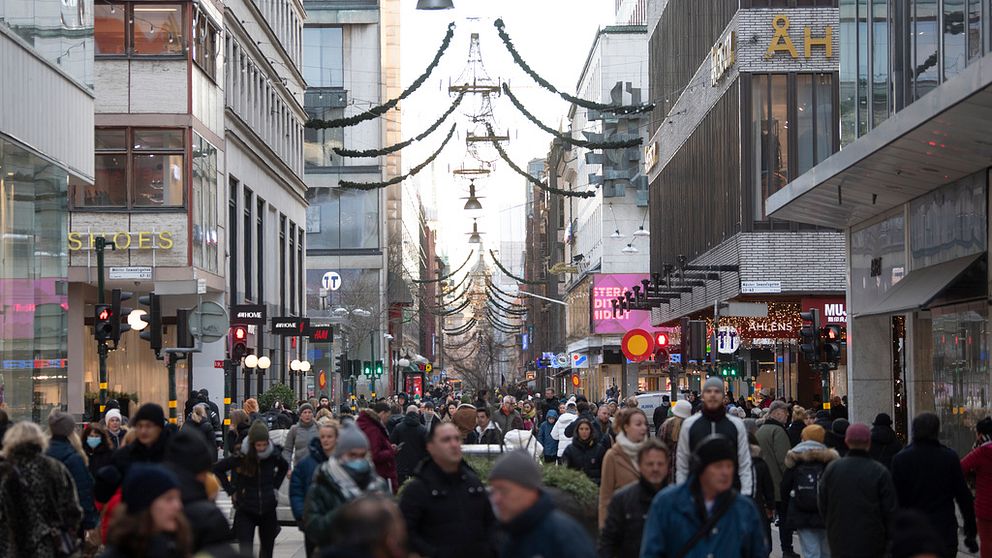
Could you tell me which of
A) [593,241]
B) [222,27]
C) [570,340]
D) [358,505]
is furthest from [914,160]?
[570,340]

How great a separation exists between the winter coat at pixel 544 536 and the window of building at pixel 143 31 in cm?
3776

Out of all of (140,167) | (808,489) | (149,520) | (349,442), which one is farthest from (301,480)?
(140,167)

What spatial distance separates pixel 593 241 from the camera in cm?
9594

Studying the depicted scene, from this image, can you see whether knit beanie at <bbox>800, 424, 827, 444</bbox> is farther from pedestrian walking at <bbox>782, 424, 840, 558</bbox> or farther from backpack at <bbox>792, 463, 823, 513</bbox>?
backpack at <bbox>792, 463, 823, 513</bbox>

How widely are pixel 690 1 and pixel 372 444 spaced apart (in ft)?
117

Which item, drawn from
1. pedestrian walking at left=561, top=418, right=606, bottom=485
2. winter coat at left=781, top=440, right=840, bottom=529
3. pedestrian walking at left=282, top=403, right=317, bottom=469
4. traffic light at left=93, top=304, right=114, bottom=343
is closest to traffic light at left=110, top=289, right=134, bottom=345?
traffic light at left=93, top=304, right=114, bottom=343

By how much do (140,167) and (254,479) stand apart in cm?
2908

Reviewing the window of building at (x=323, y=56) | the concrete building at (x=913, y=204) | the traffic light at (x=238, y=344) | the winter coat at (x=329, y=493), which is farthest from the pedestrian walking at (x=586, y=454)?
the window of building at (x=323, y=56)

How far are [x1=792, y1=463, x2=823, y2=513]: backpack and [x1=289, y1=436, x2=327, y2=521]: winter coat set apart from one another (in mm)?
4765

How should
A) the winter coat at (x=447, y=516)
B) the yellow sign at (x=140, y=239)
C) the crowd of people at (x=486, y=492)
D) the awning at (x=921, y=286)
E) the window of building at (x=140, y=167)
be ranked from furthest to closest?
1. the window of building at (x=140, y=167)
2. the yellow sign at (x=140, y=239)
3. the awning at (x=921, y=286)
4. the winter coat at (x=447, y=516)
5. the crowd of people at (x=486, y=492)

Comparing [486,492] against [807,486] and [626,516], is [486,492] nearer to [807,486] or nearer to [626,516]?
[626,516]

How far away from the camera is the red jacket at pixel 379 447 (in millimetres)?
16375

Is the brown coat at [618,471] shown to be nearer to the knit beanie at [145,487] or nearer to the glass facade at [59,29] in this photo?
the knit beanie at [145,487]

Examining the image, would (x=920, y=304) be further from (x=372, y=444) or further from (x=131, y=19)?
(x=131, y=19)
